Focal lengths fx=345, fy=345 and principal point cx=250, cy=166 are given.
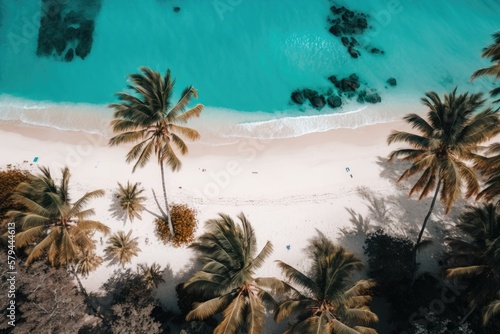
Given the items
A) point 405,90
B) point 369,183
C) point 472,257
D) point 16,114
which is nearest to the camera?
point 472,257

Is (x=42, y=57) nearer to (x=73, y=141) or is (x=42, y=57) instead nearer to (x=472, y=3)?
(x=73, y=141)

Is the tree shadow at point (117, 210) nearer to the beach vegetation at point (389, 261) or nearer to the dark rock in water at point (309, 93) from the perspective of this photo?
the beach vegetation at point (389, 261)

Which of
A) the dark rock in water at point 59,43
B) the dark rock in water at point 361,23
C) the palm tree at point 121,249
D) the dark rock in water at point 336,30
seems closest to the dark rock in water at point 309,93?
the dark rock in water at point 336,30

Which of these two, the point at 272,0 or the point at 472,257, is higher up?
the point at 272,0

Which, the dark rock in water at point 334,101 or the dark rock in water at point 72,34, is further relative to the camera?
the dark rock in water at point 72,34

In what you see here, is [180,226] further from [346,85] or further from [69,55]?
[69,55]

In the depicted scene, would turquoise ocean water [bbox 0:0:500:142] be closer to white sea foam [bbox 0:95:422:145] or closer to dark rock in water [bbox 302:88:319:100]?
white sea foam [bbox 0:95:422:145]

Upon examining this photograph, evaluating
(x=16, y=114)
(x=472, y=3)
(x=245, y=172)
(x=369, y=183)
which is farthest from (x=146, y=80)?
(x=472, y=3)
